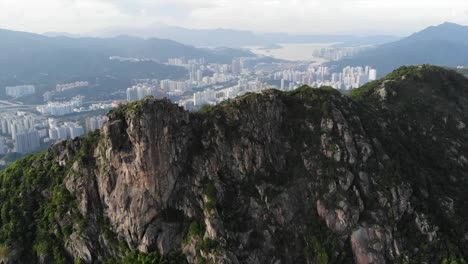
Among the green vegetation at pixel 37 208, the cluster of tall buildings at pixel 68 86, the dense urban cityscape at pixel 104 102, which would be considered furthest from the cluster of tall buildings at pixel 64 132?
the green vegetation at pixel 37 208

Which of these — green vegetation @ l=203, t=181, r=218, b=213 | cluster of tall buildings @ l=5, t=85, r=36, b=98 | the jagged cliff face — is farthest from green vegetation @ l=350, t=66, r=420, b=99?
cluster of tall buildings @ l=5, t=85, r=36, b=98

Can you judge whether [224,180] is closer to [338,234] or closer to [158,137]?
[158,137]

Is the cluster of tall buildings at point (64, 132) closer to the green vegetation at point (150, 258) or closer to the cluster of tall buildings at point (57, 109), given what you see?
the cluster of tall buildings at point (57, 109)

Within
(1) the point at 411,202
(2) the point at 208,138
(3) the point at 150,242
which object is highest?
(2) the point at 208,138

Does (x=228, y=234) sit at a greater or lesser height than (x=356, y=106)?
lesser

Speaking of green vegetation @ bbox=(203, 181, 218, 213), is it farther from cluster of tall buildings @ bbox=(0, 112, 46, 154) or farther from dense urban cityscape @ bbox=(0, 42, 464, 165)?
cluster of tall buildings @ bbox=(0, 112, 46, 154)

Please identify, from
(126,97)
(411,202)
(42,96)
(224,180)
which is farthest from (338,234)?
(42,96)
